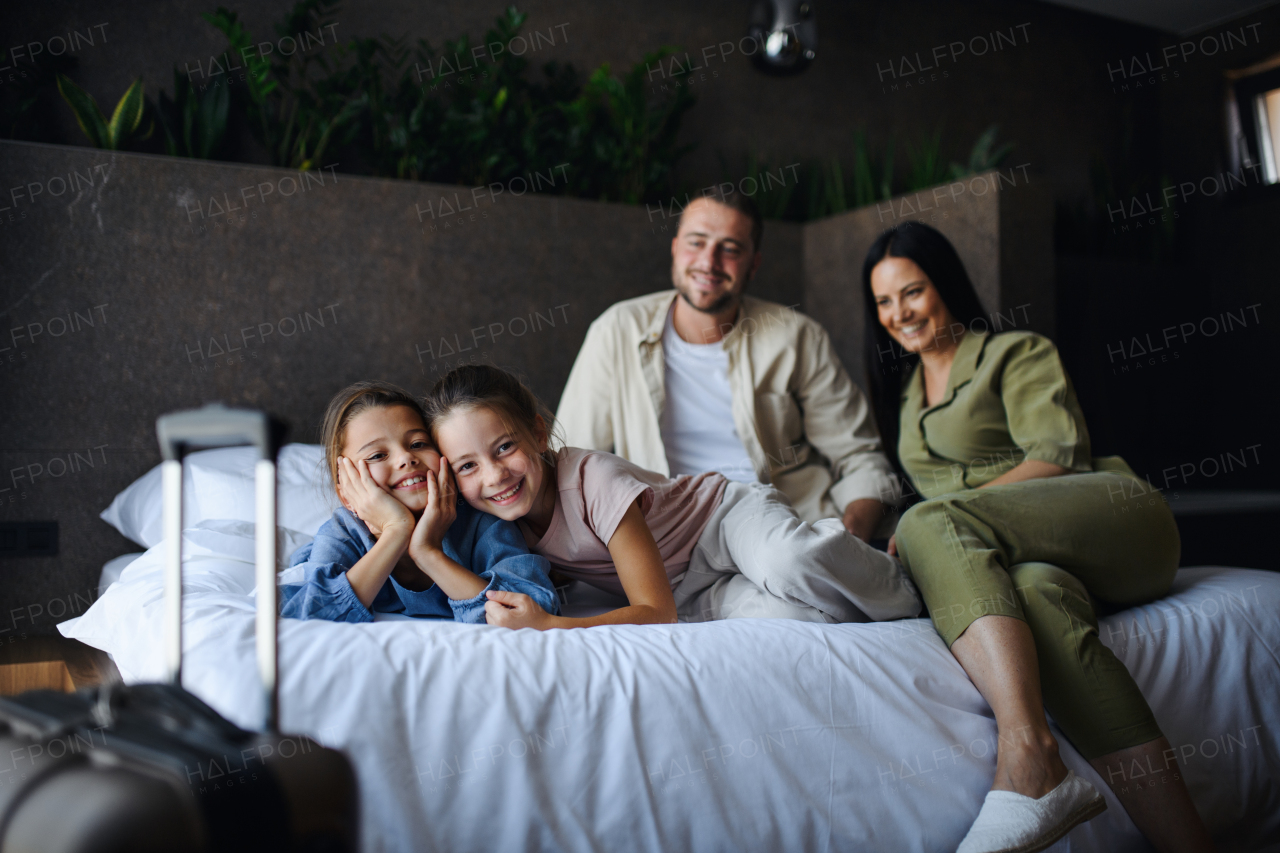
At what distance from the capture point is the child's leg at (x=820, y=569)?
1317 mm

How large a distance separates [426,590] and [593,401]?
0.91 metres

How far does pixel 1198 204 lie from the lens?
3.39 m

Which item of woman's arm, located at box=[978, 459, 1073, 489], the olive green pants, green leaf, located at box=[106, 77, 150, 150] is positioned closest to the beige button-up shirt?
woman's arm, located at box=[978, 459, 1073, 489]

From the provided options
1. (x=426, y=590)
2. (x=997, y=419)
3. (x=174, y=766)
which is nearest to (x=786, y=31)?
(x=997, y=419)

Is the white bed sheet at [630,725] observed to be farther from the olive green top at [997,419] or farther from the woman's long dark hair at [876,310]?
the woman's long dark hair at [876,310]

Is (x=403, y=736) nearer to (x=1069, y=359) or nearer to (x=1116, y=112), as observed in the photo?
(x=1069, y=359)

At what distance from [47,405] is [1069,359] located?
2.77 m

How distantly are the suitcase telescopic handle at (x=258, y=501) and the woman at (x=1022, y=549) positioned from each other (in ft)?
2.64

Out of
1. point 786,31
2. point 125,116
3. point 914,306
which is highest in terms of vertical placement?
point 786,31

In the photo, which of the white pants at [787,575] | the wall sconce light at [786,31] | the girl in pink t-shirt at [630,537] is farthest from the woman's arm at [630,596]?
the wall sconce light at [786,31]

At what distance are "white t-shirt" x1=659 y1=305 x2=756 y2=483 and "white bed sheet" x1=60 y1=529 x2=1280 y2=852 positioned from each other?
89 centimetres

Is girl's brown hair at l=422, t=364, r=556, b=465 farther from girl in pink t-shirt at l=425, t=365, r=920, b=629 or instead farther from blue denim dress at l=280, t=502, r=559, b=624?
blue denim dress at l=280, t=502, r=559, b=624

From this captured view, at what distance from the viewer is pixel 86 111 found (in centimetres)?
209

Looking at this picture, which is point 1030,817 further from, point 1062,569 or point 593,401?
point 593,401
